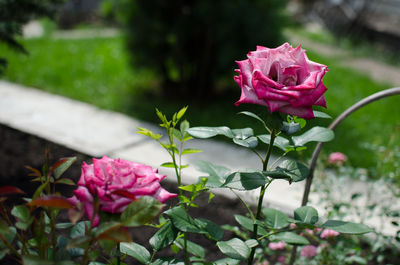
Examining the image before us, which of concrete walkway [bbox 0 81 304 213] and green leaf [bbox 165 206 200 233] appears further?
concrete walkway [bbox 0 81 304 213]

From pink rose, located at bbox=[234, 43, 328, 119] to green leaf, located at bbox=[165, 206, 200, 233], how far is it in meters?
0.32

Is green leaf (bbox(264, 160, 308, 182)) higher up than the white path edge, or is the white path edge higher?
green leaf (bbox(264, 160, 308, 182))

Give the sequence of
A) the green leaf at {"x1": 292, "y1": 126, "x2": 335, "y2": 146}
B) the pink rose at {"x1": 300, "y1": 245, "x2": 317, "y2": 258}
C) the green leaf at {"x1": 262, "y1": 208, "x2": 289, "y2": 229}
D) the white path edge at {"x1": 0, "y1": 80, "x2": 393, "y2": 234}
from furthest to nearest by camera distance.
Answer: the white path edge at {"x1": 0, "y1": 80, "x2": 393, "y2": 234}, the pink rose at {"x1": 300, "y1": 245, "x2": 317, "y2": 258}, the green leaf at {"x1": 262, "y1": 208, "x2": 289, "y2": 229}, the green leaf at {"x1": 292, "y1": 126, "x2": 335, "y2": 146}

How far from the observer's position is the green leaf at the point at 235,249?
1005mm

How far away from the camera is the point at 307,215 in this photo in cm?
114

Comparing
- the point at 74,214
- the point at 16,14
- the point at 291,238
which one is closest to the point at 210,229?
the point at 291,238

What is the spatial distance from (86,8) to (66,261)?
1257cm

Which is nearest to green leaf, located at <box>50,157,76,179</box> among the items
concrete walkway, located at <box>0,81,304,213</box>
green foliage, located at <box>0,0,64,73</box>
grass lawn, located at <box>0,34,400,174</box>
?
concrete walkway, located at <box>0,81,304,213</box>

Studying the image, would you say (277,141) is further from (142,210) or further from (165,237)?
(142,210)

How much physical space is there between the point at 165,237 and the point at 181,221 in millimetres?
61

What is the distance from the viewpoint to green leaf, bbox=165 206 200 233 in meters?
1.01

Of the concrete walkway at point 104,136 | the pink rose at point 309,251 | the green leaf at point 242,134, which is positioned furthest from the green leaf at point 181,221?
the concrete walkway at point 104,136

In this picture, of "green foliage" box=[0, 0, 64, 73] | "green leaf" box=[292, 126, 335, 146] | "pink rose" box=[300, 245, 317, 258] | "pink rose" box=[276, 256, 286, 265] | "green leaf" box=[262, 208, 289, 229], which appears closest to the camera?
"green leaf" box=[292, 126, 335, 146]

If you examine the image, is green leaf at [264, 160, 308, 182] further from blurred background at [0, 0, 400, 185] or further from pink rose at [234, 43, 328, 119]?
blurred background at [0, 0, 400, 185]
